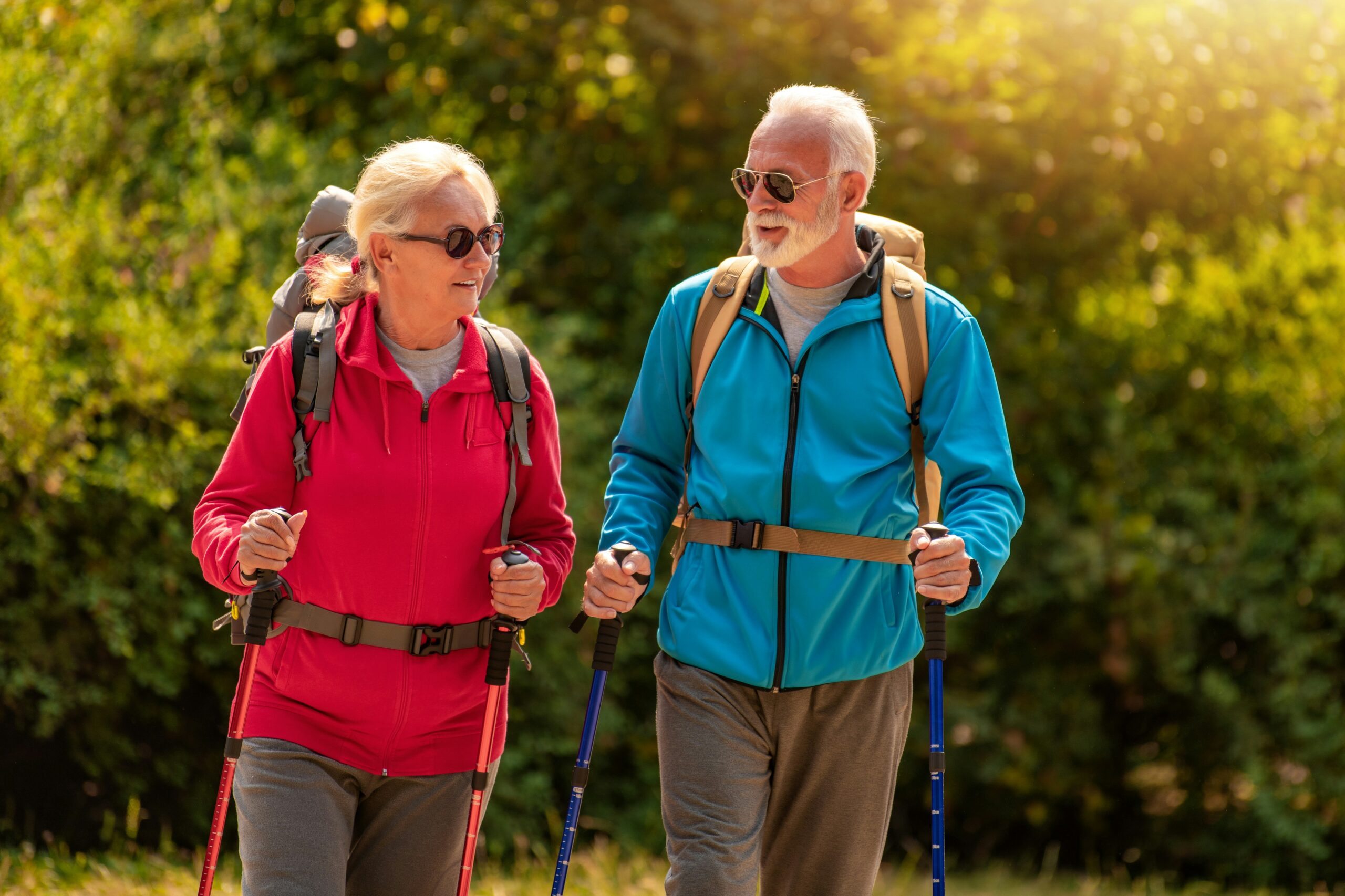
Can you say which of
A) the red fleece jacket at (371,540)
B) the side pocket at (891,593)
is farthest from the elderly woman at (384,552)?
the side pocket at (891,593)

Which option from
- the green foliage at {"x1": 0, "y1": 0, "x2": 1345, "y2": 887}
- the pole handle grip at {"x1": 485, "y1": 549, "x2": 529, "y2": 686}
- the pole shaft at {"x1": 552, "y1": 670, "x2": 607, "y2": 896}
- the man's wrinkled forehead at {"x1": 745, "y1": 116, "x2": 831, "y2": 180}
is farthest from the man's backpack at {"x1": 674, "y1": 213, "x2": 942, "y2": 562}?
the green foliage at {"x1": 0, "y1": 0, "x2": 1345, "y2": 887}

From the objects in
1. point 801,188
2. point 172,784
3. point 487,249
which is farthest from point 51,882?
point 801,188

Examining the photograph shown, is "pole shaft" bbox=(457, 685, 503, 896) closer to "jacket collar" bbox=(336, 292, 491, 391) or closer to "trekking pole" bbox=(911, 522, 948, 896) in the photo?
"jacket collar" bbox=(336, 292, 491, 391)

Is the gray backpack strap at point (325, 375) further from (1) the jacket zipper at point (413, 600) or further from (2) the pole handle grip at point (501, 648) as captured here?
(2) the pole handle grip at point (501, 648)

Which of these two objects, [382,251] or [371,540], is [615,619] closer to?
[371,540]

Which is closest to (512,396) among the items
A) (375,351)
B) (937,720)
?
(375,351)

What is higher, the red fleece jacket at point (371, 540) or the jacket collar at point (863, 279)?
the jacket collar at point (863, 279)

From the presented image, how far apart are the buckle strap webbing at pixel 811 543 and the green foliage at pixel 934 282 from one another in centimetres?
313

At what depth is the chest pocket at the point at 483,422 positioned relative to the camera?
334 centimetres

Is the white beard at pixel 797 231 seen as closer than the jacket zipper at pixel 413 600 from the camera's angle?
No

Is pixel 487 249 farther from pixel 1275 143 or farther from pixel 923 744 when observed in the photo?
pixel 1275 143

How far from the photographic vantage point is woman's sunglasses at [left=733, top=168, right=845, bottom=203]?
3.53 meters

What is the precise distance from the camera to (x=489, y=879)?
5.94m

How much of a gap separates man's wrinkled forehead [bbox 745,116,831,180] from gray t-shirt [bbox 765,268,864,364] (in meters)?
0.24
